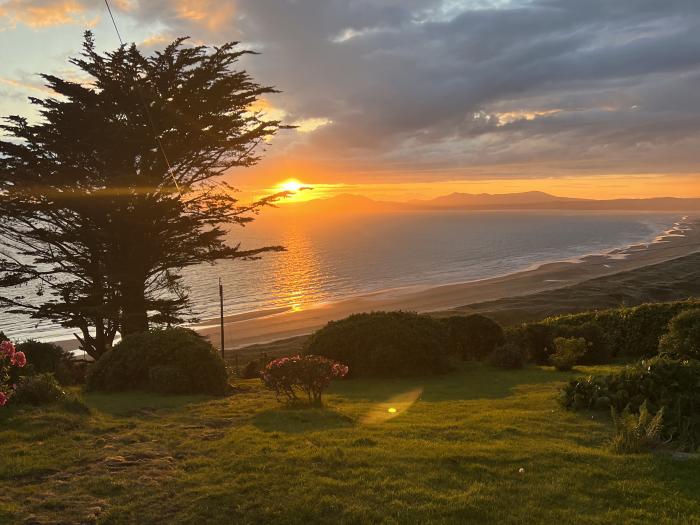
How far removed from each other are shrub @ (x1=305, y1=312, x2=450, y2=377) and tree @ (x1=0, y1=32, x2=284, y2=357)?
721 centimetres

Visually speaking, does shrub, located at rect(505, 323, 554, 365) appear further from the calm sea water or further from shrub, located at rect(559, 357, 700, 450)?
the calm sea water

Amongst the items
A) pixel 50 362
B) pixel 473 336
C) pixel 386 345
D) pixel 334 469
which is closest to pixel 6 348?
pixel 334 469

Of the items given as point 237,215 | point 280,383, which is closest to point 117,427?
point 280,383

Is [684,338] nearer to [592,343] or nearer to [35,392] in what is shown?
[592,343]

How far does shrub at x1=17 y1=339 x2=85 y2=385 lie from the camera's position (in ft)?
58.4

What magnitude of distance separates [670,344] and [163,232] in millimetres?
18276

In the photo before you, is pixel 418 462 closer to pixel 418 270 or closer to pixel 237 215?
pixel 237 215

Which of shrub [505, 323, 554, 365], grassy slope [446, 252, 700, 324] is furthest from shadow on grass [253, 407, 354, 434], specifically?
grassy slope [446, 252, 700, 324]

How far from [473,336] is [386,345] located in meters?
4.21

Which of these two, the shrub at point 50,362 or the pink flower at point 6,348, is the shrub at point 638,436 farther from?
the shrub at point 50,362

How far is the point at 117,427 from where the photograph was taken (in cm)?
1016

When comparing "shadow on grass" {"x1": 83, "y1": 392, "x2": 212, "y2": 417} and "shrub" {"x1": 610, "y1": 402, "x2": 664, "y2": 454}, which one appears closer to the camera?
"shrub" {"x1": 610, "y1": 402, "x2": 664, "y2": 454}

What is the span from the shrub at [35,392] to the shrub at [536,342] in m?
14.5

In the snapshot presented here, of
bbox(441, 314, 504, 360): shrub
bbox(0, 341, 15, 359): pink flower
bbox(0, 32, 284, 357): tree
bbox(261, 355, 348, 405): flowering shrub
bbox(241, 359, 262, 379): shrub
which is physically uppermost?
bbox(0, 32, 284, 357): tree
